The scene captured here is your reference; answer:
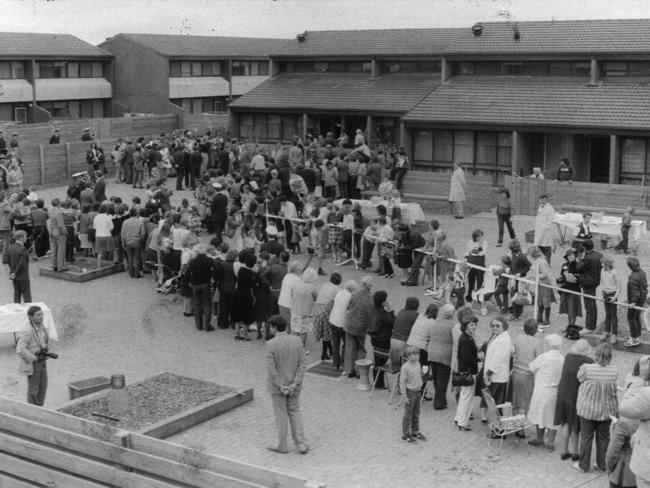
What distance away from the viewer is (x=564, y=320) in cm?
2138

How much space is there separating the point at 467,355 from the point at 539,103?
25.2 meters

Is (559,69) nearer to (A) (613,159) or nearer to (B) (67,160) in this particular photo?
(A) (613,159)

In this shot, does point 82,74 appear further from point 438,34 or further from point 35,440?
point 35,440

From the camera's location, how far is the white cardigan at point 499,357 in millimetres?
14977

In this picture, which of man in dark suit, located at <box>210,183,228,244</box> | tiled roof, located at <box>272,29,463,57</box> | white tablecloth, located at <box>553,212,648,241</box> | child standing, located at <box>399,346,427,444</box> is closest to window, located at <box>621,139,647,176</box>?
white tablecloth, located at <box>553,212,648,241</box>

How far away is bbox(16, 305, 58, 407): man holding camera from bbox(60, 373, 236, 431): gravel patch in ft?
2.13

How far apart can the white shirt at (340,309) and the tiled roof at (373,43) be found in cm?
2805

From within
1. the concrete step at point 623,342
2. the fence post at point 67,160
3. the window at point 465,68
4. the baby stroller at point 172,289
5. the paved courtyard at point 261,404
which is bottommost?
the paved courtyard at point 261,404

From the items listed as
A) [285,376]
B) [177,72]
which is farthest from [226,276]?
[177,72]

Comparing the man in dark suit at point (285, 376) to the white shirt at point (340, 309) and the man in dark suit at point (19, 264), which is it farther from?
the man in dark suit at point (19, 264)

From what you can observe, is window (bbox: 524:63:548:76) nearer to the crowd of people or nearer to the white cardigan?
the crowd of people

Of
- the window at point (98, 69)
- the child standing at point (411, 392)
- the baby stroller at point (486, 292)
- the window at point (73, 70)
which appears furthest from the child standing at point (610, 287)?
the window at point (98, 69)

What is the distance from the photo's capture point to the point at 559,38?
133 ft

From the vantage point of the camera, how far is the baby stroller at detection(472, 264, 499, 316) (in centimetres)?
2169
